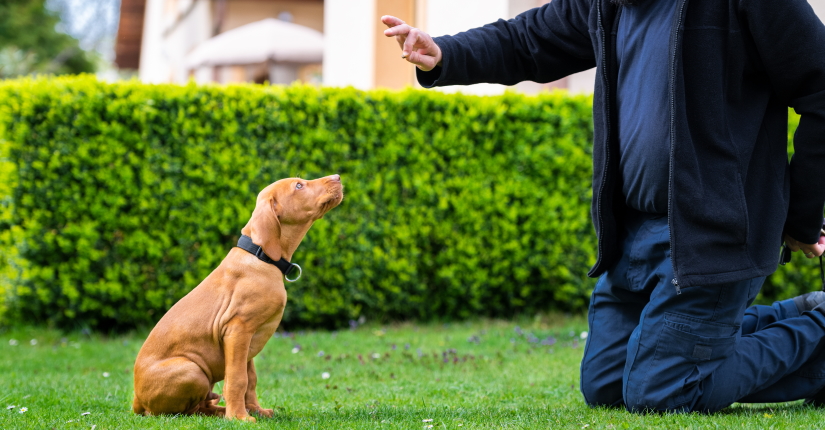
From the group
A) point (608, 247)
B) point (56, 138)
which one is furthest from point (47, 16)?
point (608, 247)

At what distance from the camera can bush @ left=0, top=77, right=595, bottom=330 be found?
6223mm

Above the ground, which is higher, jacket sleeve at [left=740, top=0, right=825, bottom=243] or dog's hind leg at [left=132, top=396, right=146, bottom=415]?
jacket sleeve at [left=740, top=0, right=825, bottom=243]

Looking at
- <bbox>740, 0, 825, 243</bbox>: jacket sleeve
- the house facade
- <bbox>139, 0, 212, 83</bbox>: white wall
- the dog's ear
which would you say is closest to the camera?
<bbox>740, 0, 825, 243</bbox>: jacket sleeve

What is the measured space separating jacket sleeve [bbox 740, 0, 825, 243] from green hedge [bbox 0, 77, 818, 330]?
12.4 feet

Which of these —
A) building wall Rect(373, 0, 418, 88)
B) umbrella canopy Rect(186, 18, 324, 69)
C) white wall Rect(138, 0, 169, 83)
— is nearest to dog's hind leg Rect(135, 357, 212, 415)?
building wall Rect(373, 0, 418, 88)

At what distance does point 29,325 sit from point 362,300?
2933 millimetres

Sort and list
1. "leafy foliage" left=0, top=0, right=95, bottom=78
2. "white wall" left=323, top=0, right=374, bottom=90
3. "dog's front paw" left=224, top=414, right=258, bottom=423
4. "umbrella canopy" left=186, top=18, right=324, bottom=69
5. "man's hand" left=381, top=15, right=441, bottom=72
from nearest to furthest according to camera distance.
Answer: "dog's front paw" left=224, top=414, right=258, bottom=423, "man's hand" left=381, top=15, right=441, bottom=72, "white wall" left=323, top=0, right=374, bottom=90, "umbrella canopy" left=186, top=18, right=324, bottom=69, "leafy foliage" left=0, top=0, right=95, bottom=78

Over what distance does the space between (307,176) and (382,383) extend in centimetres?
252

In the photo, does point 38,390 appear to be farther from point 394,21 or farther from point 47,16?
point 47,16

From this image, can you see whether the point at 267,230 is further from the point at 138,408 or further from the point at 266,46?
the point at 266,46

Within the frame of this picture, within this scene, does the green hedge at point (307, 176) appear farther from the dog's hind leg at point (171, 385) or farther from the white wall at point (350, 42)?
the dog's hind leg at point (171, 385)

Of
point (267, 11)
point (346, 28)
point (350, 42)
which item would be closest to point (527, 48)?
point (350, 42)

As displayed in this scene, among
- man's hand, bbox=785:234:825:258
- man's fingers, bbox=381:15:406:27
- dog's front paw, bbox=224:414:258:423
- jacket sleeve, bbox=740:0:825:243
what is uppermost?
man's fingers, bbox=381:15:406:27

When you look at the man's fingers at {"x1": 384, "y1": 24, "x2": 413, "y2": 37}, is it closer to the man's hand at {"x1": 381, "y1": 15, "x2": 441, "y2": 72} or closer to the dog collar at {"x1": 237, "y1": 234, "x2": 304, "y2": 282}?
the man's hand at {"x1": 381, "y1": 15, "x2": 441, "y2": 72}
